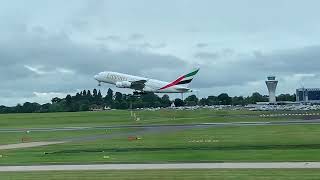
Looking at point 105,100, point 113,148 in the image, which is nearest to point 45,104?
point 105,100

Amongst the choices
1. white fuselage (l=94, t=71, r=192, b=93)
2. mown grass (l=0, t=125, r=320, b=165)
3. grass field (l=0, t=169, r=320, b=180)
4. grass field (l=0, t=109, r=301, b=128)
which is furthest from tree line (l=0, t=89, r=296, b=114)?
grass field (l=0, t=169, r=320, b=180)

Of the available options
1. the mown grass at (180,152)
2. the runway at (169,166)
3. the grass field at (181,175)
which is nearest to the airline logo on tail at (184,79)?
the mown grass at (180,152)

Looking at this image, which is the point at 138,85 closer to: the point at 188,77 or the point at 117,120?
the point at 188,77

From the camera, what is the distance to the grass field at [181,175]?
19884 mm

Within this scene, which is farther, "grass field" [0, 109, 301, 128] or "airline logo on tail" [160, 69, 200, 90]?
"airline logo on tail" [160, 69, 200, 90]

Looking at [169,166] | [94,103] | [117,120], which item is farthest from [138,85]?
[169,166]

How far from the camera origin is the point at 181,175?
20.8 meters

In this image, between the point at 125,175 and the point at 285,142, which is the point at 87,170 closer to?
the point at 125,175

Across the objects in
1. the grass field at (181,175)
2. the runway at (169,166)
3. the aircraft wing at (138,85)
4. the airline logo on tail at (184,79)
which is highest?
the airline logo on tail at (184,79)

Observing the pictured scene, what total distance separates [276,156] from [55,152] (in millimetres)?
12472

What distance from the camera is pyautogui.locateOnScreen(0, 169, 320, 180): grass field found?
65.2 feet

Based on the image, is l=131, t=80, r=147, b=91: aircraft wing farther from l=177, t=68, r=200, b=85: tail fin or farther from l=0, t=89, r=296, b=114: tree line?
l=0, t=89, r=296, b=114: tree line

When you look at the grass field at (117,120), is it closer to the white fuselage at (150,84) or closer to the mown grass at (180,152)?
the white fuselage at (150,84)

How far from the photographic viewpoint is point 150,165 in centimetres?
2428
